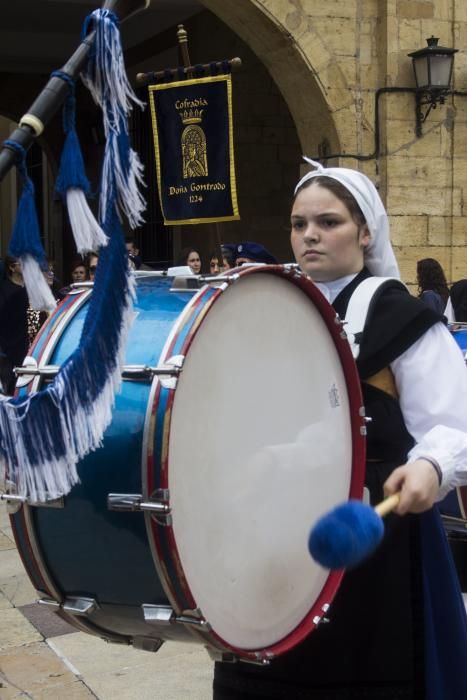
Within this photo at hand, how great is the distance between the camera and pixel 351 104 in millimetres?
9172

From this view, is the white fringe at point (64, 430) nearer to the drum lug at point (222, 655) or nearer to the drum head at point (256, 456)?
the drum head at point (256, 456)

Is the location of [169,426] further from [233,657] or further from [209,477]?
[233,657]

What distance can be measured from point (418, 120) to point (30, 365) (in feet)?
25.4

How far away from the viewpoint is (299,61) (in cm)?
897

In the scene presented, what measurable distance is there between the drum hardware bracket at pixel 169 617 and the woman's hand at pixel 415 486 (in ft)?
1.32

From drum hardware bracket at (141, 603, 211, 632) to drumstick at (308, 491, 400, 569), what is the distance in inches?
12.3

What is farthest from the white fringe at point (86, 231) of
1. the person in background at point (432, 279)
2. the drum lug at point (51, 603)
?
the person in background at point (432, 279)

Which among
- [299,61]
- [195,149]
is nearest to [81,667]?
[195,149]

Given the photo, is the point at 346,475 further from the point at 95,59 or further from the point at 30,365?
the point at 95,59

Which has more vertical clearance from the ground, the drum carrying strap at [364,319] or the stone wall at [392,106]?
the stone wall at [392,106]

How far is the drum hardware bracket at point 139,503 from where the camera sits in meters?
1.88

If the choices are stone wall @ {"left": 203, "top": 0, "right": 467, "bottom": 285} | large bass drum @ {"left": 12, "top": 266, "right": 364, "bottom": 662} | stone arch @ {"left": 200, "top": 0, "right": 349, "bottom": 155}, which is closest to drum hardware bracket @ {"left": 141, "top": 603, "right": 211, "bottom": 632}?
large bass drum @ {"left": 12, "top": 266, "right": 364, "bottom": 662}

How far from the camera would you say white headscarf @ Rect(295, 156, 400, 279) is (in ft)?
7.79

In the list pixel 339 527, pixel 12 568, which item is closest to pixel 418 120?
pixel 12 568
